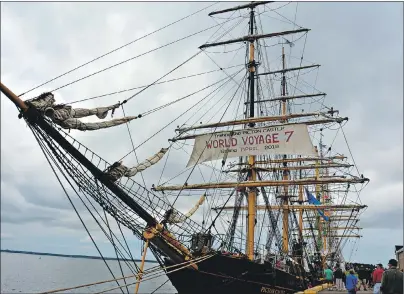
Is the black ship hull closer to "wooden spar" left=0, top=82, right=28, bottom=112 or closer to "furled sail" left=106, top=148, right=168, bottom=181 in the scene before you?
"furled sail" left=106, top=148, right=168, bottom=181

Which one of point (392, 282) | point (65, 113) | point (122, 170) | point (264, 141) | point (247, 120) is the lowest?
point (392, 282)

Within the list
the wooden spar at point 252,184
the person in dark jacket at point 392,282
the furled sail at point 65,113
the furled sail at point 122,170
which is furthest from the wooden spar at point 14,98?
the wooden spar at point 252,184

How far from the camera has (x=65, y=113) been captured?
1166cm

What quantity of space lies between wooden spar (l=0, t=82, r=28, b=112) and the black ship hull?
8414 millimetres

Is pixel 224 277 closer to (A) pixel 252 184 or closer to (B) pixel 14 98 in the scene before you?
(A) pixel 252 184

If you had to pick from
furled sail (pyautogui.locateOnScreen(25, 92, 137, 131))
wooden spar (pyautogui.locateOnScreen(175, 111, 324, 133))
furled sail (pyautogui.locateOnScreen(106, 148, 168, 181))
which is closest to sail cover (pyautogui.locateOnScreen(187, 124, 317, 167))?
wooden spar (pyautogui.locateOnScreen(175, 111, 324, 133))

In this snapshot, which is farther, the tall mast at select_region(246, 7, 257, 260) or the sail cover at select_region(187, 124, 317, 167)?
the sail cover at select_region(187, 124, 317, 167)

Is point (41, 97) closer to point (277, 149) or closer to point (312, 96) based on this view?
point (277, 149)

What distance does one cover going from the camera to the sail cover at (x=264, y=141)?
2391cm

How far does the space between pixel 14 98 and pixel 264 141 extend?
15254mm

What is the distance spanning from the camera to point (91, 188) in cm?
1317

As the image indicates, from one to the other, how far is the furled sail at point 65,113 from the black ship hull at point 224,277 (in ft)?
22.8

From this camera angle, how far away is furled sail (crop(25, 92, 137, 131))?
11.4m

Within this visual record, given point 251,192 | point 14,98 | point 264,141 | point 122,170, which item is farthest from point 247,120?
point 14,98
